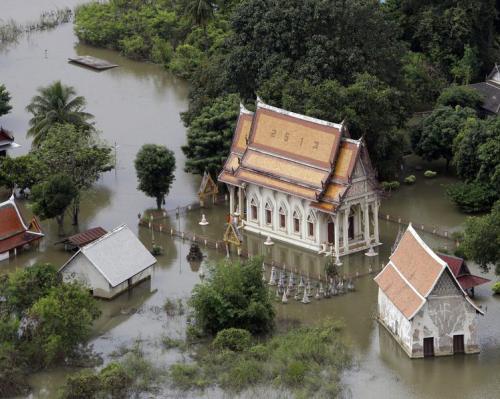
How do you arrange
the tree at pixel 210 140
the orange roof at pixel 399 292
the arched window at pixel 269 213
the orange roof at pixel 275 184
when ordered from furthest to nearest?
the tree at pixel 210 140, the arched window at pixel 269 213, the orange roof at pixel 275 184, the orange roof at pixel 399 292

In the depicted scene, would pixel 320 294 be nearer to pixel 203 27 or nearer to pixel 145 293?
pixel 145 293

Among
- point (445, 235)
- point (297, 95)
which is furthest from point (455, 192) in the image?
point (297, 95)

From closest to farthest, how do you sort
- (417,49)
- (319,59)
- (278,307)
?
(278,307), (319,59), (417,49)

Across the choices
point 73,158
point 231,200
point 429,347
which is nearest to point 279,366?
point 429,347

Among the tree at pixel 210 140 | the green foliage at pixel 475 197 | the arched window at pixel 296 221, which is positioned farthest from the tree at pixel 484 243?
Result: the tree at pixel 210 140

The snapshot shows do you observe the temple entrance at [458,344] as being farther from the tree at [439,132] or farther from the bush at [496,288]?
the tree at [439,132]

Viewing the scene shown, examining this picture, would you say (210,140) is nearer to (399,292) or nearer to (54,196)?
(54,196)
